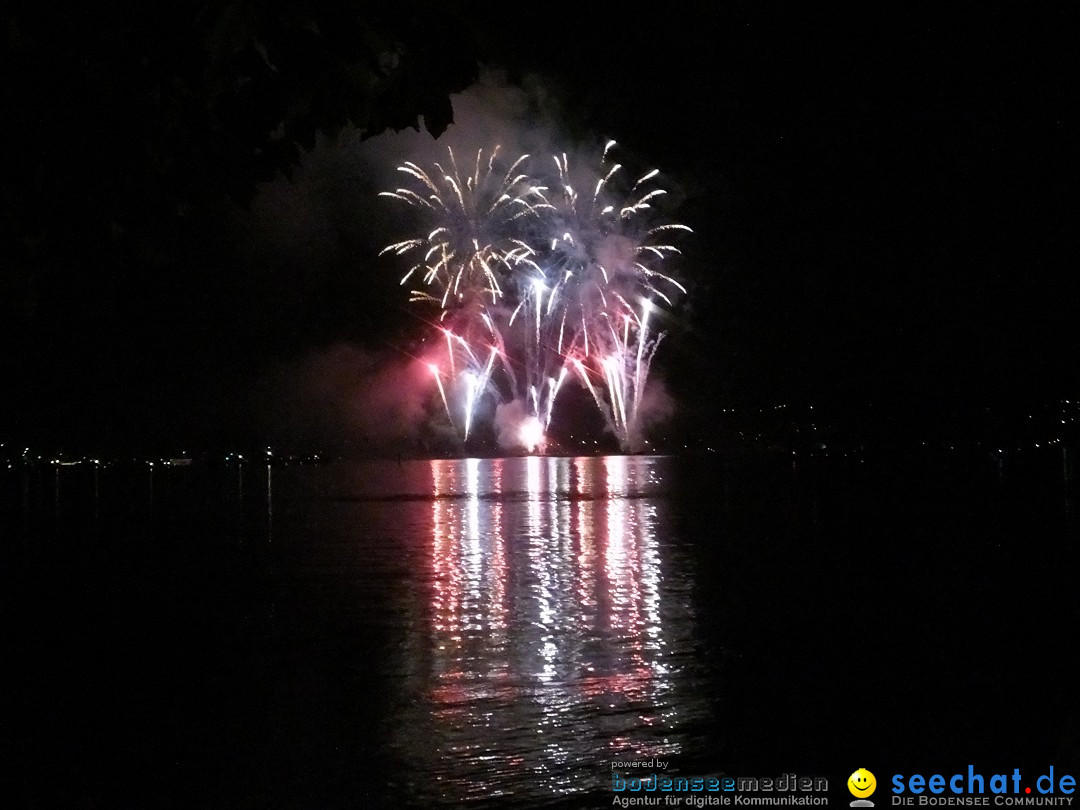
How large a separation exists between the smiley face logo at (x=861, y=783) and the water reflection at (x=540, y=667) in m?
1.02

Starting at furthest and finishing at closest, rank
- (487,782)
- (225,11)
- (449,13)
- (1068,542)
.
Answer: (1068,542) → (487,782) → (449,13) → (225,11)

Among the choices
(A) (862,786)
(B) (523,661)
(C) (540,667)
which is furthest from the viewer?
(B) (523,661)

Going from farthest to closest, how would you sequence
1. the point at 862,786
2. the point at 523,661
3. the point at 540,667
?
the point at 523,661
the point at 540,667
the point at 862,786

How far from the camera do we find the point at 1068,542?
1697 centimetres

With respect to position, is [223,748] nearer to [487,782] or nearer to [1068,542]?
[487,782]

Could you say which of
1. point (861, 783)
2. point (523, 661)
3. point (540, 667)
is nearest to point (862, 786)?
point (861, 783)

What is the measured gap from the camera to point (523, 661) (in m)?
9.35

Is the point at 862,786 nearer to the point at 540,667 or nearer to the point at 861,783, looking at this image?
the point at 861,783

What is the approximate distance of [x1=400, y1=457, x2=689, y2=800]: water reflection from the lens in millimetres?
6590

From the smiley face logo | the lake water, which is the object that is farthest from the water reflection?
the smiley face logo

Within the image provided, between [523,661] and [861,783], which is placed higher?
[523,661]

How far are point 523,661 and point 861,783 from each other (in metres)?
3.70

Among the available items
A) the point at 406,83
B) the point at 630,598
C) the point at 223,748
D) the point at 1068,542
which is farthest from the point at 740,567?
the point at 406,83

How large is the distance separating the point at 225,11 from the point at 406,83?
2.23ft
